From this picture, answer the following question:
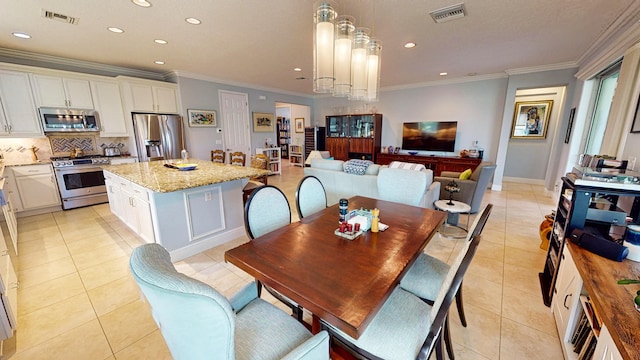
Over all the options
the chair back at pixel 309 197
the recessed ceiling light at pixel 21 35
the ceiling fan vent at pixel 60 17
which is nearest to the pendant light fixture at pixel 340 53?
the chair back at pixel 309 197

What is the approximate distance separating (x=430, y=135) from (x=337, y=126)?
273cm

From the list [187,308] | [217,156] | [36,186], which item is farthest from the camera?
[217,156]

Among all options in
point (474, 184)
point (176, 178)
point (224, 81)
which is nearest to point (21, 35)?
point (176, 178)

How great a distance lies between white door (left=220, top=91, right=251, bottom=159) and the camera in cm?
587

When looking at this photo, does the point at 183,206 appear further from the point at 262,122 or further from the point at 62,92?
the point at 262,122

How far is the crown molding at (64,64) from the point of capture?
3623 millimetres

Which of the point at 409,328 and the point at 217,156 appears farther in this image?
the point at 217,156

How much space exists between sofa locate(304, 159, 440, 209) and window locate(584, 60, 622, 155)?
254cm

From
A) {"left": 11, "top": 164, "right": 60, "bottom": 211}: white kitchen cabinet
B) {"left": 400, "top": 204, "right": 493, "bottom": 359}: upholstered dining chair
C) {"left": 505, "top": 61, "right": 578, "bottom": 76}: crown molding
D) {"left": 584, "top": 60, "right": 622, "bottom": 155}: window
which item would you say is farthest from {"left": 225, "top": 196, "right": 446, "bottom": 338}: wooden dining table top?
{"left": 505, "top": 61, "right": 578, "bottom": 76}: crown molding

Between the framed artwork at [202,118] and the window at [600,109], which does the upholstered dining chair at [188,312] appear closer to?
the window at [600,109]

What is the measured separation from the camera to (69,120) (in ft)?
12.9

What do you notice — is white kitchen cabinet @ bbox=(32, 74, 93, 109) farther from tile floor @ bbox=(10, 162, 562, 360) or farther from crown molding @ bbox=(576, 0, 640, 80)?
crown molding @ bbox=(576, 0, 640, 80)

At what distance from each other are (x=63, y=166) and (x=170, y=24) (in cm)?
314

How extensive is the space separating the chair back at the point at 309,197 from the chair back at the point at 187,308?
1333mm
